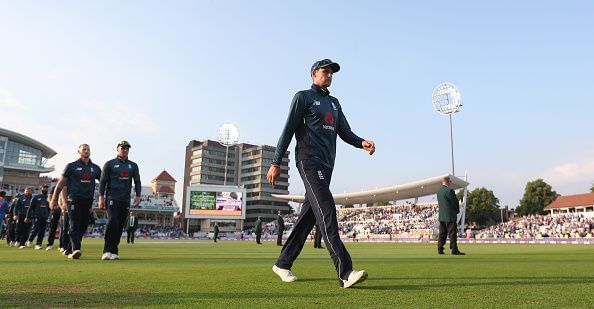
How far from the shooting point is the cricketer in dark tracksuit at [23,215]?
14242mm

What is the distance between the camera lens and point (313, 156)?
441 centimetres

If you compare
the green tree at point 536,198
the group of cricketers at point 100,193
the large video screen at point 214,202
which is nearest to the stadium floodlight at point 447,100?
the large video screen at point 214,202

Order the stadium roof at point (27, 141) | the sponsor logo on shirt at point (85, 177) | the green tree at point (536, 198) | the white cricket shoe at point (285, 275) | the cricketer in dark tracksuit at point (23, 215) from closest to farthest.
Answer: the white cricket shoe at point (285, 275)
the sponsor logo on shirt at point (85, 177)
the cricketer in dark tracksuit at point (23, 215)
the green tree at point (536, 198)
the stadium roof at point (27, 141)

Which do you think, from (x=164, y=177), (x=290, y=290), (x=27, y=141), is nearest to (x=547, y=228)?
(x=290, y=290)

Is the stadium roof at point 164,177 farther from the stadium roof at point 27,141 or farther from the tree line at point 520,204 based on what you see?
the tree line at point 520,204

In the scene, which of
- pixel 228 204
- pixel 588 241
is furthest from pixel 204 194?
pixel 588 241

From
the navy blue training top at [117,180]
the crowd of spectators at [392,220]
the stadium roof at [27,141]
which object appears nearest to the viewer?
the navy blue training top at [117,180]

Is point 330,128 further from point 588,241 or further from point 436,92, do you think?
point 436,92

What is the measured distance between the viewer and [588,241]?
24891mm

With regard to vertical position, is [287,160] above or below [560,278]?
above

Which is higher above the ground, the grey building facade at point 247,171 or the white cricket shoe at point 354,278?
the grey building facade at point 247,171

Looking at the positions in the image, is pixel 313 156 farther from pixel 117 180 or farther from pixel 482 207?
pixel 482 207

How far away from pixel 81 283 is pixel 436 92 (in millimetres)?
49142

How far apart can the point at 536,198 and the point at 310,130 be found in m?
86.8
